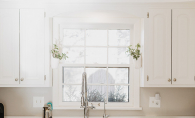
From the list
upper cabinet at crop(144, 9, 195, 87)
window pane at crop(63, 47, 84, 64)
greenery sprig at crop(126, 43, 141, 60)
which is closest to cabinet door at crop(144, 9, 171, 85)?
upper cabinet at crop(144, 9, 195, 87)

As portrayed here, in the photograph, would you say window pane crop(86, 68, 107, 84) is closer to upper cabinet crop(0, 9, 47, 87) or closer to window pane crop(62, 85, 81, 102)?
window pane crop(62, 85, 81, 102)

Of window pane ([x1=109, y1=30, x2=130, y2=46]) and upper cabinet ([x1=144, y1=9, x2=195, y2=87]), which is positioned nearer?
upper cabinet ([x1=144, y1=9, x2=195, y2=87])

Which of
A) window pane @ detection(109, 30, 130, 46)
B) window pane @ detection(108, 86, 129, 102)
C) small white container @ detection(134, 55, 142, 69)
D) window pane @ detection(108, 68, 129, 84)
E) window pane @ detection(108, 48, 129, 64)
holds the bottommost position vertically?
window pane @ detection(108, 86, 129, 102)

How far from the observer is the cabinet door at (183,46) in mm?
2096

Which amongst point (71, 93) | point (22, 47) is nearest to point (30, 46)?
point (22, 47)

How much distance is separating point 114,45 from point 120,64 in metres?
0.26

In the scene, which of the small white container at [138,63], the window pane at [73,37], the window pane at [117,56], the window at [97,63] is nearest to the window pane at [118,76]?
the window at [97,63]

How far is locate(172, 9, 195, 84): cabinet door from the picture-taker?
2096mm

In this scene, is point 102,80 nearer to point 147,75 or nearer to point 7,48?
point 147,75

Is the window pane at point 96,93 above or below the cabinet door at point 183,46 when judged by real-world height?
below

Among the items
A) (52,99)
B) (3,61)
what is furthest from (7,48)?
(52,99)

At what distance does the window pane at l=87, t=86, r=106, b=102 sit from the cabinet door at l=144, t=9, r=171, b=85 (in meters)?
0.61

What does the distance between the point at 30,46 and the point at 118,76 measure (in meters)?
1.16

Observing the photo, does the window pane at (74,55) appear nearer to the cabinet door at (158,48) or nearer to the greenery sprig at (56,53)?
the greenery sprig at (56,53)
